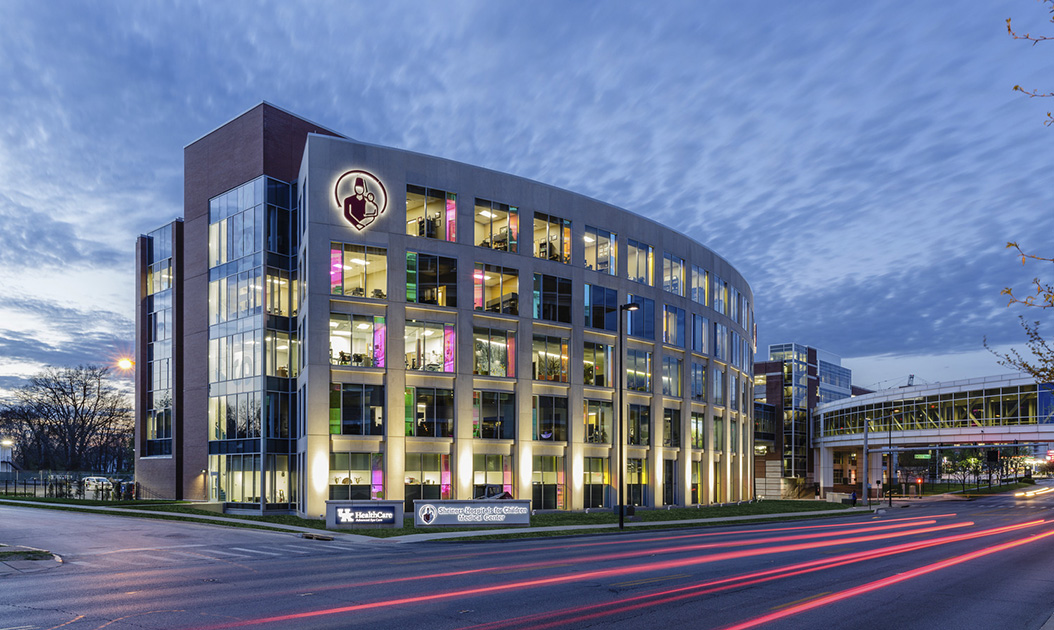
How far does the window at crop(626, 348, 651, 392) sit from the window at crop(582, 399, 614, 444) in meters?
2.51

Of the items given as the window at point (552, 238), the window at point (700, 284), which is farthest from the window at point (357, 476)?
the window at point (700, 284)

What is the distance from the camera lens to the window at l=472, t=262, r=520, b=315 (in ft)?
155

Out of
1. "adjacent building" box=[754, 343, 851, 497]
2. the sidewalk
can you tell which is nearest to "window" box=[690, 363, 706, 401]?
the sidewalk

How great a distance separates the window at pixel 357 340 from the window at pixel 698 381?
90.7 feet

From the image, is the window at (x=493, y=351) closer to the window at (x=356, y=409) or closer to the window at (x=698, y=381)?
the window at (x=356, y=409)

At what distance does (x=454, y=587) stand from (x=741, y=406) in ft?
194

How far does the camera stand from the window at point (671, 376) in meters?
58.8

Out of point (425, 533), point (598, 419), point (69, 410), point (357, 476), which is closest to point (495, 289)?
point (598, 419)

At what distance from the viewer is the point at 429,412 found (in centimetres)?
4497

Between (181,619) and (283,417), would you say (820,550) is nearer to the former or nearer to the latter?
(181,619)

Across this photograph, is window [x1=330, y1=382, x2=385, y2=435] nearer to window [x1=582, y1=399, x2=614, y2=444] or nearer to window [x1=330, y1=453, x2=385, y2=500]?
window [x1=330, y1=453, x2=385, y2=500]

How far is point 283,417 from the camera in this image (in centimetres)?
4972

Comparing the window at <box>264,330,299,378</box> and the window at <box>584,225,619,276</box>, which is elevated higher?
the window at <box>584,225,619,276</box>

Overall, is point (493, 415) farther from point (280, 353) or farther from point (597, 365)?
point (280, 353)
